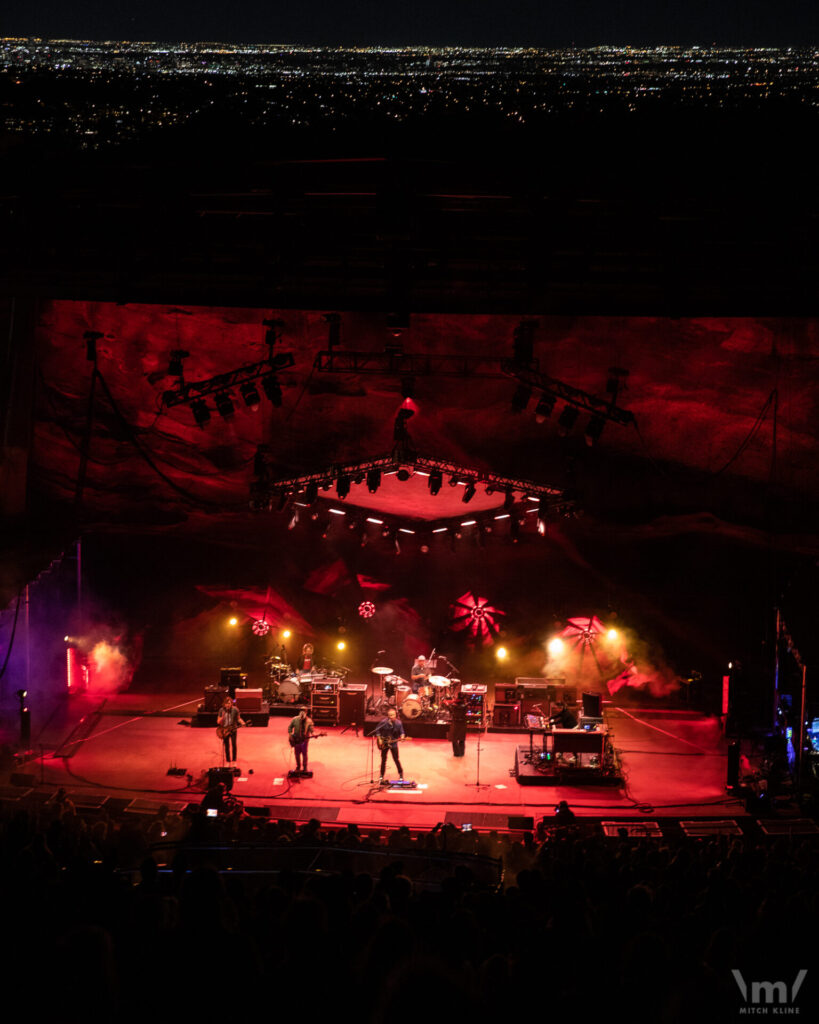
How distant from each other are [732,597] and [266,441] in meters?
11.0

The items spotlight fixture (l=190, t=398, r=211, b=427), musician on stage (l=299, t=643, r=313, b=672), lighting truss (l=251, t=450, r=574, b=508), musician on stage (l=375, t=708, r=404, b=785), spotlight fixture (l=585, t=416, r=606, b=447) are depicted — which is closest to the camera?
spotlight fixture (l=585, t=416, r=606, b=447)

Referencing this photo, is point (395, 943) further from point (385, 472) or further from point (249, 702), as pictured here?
point (249, 702)

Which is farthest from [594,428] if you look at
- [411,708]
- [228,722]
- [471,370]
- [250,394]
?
[228,722]

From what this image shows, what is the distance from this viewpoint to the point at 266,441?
59.1 ft

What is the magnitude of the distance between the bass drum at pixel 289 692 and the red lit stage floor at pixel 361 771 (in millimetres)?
562

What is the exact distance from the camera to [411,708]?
17031 mm

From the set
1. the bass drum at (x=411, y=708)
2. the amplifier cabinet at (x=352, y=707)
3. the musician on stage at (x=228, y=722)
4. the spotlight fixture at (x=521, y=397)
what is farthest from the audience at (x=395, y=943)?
the amplifier cabinet at (x=352, y=707)

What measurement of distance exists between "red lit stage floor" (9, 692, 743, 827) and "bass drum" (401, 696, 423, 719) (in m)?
0.55

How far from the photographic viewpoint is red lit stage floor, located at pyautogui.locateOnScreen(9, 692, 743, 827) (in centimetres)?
1298

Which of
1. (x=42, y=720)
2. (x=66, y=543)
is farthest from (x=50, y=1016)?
(x=66, y=543)

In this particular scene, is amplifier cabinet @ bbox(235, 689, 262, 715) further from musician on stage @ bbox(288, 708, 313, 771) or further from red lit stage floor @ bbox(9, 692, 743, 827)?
musician on stage @ bbox(288, 708, 313, 771)

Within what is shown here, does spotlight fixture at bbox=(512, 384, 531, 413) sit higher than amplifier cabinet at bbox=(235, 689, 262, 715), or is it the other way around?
spotlight fixture at bbox=(512, 384, 531, 413)

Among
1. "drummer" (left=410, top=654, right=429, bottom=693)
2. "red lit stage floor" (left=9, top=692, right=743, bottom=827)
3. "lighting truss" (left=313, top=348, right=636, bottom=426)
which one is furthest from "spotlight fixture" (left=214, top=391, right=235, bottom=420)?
"drummer" (left=410, top=654, right=429, bottom=693)

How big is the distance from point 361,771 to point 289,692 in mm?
4340
